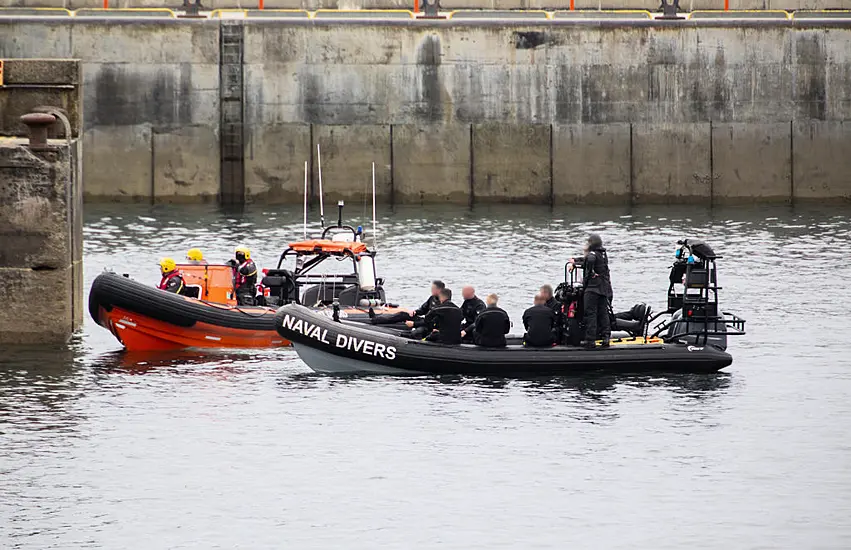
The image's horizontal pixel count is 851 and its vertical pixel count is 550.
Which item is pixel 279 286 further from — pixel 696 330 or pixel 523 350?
pixel 696 330

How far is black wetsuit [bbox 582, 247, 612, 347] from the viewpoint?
69.5ft

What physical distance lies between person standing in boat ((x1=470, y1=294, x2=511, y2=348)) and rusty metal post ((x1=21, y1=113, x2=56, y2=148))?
21.8ft

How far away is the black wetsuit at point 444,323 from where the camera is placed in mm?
21203

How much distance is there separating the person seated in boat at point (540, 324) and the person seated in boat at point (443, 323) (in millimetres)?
857

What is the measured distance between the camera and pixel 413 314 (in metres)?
22.1

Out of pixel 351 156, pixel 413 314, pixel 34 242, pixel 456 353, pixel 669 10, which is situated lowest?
pixel 456 353

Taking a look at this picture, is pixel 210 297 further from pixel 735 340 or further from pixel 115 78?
pixel 115 78

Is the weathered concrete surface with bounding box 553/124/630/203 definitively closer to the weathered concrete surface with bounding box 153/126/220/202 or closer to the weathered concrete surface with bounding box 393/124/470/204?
the weathered concrete surface with bounding box 393/124/470/204

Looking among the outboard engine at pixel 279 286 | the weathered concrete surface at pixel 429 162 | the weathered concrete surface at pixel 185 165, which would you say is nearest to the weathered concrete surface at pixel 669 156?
the weathered concrete surface at pixel 429 162

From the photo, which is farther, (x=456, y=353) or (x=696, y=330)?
(x=696, y=330)

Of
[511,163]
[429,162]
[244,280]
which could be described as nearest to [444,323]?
[244,280]

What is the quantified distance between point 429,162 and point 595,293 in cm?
2109

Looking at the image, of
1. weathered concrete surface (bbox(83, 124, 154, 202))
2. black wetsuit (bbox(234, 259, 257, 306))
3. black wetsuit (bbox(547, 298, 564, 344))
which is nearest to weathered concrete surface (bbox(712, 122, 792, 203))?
weathered concrete surface (bbox(83, 124, 154, 202))

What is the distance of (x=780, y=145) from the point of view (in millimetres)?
42031
